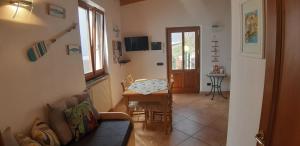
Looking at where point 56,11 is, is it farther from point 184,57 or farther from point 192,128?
point 184,57

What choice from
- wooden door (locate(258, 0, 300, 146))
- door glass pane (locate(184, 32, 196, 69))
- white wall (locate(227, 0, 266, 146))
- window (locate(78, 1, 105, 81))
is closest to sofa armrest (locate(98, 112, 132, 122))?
window (locate(78, 1, 105, 81))

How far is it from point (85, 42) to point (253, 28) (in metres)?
2.99

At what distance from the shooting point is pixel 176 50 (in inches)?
228

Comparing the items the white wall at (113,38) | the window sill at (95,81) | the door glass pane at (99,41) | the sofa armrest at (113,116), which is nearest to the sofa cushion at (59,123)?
the sofa armrest at (113,116)

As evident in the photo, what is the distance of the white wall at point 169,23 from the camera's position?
17.8 feet

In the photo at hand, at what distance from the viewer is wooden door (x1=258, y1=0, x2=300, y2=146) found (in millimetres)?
780

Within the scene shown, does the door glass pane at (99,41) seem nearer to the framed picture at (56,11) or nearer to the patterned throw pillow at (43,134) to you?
the framed picture at (56,11)

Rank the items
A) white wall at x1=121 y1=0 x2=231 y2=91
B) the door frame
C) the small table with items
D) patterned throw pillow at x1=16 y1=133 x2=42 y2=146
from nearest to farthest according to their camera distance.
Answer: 1. the door frame
2. patterned throw pillow at x1=16 y1=133 x2=42 y2=146
3. white wall at x1=121 y1=0 x2=231 y2=91
4. the small table with items

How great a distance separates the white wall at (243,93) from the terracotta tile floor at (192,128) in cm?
108

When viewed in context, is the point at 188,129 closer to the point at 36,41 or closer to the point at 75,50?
the point at 75,50

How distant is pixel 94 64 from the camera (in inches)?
152

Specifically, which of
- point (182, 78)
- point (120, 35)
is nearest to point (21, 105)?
point (120, 35)

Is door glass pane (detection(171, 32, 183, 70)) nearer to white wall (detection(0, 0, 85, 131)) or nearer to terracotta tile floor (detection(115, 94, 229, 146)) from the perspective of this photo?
terracotta tile floor (detection(115, 94, 229, 146))

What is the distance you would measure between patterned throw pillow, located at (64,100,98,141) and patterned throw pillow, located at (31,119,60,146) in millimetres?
215
